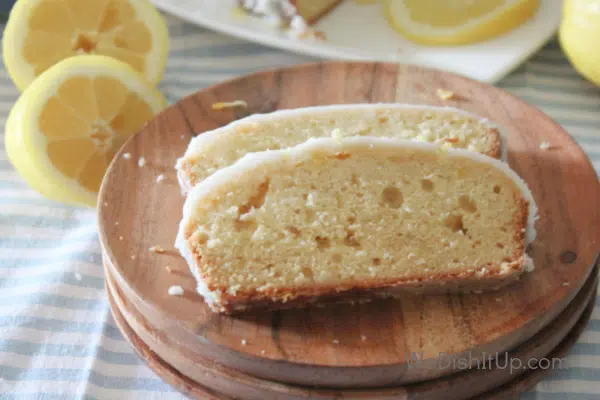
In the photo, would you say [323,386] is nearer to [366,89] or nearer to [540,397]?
[540,397]

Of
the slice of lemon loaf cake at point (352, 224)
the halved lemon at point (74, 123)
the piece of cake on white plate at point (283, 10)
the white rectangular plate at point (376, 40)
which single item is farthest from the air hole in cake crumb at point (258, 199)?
the piece of cake on white plate at point (283, 10)

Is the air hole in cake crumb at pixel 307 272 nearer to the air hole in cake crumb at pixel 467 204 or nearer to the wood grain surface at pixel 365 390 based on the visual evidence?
the wood grain surface at pixel 365 390

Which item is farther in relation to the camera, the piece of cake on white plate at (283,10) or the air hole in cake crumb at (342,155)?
the piece of cake on white plate at (283,10)

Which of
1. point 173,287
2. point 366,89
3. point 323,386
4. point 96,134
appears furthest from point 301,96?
point 323,386

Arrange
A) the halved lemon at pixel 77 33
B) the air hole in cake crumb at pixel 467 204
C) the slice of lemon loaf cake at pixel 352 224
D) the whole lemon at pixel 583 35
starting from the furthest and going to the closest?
the whole lemon at pixel 583 35 < the halved lemon at pixel 77 33 < the air hole in cake crumb at pixel 467 204 < the slice of lemon loaf cake at pixel 352 224

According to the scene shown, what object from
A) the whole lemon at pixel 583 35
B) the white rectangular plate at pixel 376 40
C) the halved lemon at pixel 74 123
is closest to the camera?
the halved lemon at pixel 74 123

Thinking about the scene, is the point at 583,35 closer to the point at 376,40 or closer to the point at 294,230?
the point at 376,40

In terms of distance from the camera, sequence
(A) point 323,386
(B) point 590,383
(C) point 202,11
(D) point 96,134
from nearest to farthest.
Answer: (A) point 323,386 → (B) point 590,383 → (D) point 96,134 → (C) point 202,11
